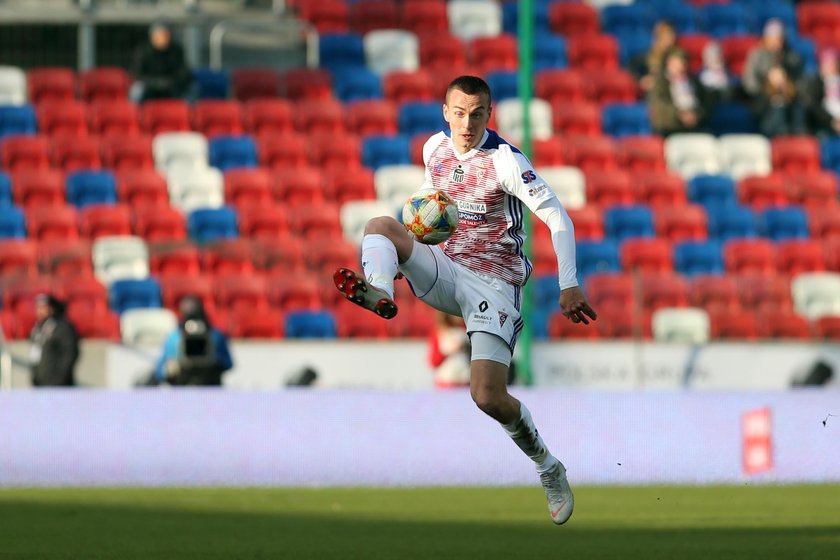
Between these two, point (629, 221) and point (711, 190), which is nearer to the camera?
point (629, 221)

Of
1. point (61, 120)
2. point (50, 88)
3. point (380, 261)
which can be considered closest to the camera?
point (380, 261)

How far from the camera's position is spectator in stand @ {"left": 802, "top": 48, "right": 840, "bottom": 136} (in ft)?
69.2

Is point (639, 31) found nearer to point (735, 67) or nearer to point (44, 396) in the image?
point (735, 67)

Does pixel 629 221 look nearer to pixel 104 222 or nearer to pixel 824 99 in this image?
pixel 824 99

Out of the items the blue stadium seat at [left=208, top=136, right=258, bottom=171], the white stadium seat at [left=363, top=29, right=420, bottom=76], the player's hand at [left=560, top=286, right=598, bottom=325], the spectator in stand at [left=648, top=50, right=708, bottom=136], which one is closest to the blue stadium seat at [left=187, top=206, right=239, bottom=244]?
the blue stadium seat at [left=208, top=136, right=258, bottom=171]

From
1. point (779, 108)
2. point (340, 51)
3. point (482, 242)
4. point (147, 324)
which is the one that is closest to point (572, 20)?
point (779, 108)

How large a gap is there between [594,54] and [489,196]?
576 inches

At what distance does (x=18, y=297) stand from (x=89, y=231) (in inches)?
99.0

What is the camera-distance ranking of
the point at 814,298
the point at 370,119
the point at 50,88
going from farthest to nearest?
the point at 370,119 < the point at 50,88 < the point at 814,298

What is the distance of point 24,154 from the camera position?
18641mm

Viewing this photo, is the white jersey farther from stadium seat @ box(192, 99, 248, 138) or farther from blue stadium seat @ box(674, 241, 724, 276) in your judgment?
stadium seat @ box(192, 99, 248, 138)

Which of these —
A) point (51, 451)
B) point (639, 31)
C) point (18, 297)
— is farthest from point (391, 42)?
point (51, 451)

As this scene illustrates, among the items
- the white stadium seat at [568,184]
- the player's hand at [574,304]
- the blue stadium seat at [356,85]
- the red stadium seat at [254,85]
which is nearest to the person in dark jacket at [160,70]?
the red stadium seat at [254,85]

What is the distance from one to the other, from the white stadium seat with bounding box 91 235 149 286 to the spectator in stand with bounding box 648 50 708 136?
7363 mm
